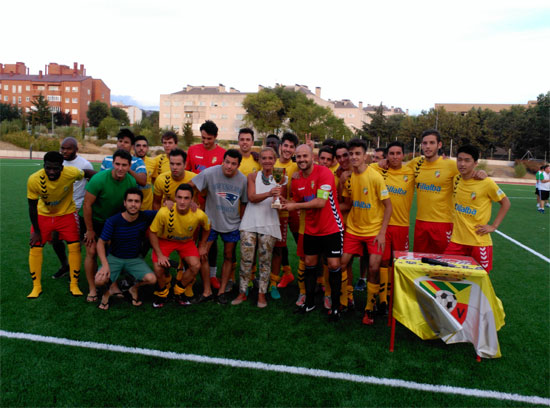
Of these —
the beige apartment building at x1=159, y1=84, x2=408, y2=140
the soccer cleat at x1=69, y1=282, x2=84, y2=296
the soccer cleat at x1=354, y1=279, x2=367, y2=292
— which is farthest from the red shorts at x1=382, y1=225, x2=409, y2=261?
the beige apartment building at x1=159, y1=84, x2=408, y2=140

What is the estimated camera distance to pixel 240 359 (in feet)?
12.1

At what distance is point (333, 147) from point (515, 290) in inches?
144

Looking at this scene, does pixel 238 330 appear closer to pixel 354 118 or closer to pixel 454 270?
pixel 454 270

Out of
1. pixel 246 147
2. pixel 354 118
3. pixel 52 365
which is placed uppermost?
pixel 354 118

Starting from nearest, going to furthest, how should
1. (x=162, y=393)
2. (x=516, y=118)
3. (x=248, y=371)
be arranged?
(x=162, y=393), (x=248, y=371), (x=516, y=118)

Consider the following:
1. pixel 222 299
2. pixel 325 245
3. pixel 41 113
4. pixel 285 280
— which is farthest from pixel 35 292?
pixel 41 113

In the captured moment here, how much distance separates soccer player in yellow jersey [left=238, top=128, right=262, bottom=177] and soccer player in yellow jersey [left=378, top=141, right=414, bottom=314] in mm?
1942

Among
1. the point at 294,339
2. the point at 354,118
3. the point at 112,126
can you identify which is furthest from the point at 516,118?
the point at 294,339

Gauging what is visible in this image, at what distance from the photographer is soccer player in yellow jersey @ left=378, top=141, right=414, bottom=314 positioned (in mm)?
4862

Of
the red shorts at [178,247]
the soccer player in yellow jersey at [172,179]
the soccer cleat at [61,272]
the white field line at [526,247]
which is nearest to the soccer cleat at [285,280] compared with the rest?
the red shorts at [178,247]

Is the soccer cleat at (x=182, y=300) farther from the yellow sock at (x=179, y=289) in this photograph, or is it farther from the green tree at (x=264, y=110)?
the green tree at (x=264, y=110)

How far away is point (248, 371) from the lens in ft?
11.4

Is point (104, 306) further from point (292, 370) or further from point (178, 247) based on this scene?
point (292, 370)

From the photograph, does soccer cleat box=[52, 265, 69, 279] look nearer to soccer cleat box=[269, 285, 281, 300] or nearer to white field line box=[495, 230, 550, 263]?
soccer cleat box=[269, 285, 281, 300]
